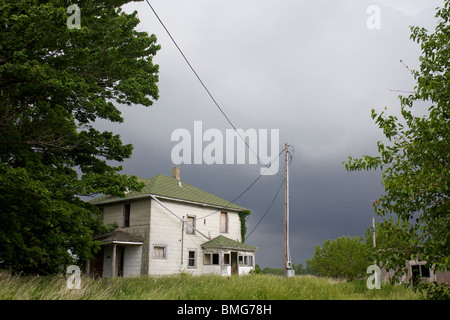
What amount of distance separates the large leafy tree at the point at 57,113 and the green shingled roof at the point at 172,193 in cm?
1212

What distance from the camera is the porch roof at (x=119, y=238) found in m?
27.7

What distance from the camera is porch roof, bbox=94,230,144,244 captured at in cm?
2775

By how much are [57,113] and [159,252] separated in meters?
16.7

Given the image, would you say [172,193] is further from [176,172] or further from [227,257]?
[227,257]

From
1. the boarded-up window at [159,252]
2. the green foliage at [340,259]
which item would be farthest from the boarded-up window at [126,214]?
the green foliage at [340,259]

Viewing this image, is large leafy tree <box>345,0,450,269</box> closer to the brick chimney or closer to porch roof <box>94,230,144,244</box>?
porch roof <box>94,230,144,244</box>

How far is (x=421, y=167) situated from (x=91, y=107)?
12069mm

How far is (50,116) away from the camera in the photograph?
15.2 metres

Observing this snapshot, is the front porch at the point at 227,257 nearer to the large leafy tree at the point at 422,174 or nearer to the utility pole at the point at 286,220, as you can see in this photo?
the utility pole at the point at 286,220

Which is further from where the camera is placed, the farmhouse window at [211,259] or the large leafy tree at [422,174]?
the farmhouse window at [211,259]

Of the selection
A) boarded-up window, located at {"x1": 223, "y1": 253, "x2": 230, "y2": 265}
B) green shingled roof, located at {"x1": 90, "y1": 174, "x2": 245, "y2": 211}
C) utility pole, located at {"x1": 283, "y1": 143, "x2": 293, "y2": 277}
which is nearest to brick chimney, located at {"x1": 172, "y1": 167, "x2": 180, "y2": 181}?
green shingled roof, located at {"x1": 90, "y1": 174, "x2": 245, "y2": 211}

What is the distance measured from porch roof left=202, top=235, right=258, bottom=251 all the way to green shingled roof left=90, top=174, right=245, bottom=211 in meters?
3.09
